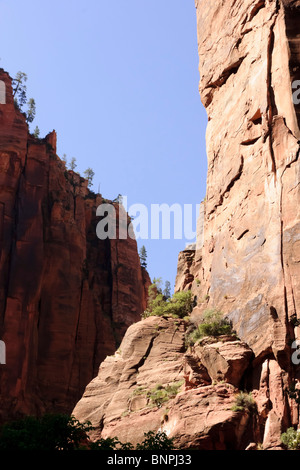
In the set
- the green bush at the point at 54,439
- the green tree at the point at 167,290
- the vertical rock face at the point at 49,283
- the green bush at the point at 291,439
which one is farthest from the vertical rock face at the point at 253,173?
the green tree at the point at 167,290

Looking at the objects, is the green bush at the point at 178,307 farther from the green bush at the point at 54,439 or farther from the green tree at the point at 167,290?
the green tree at the point at 167,290

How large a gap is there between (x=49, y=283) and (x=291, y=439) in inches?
1693

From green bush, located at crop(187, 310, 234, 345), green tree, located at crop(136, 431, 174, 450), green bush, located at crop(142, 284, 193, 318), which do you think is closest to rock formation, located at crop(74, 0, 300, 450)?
green bush, located at crop(187, 310, 234, 345)

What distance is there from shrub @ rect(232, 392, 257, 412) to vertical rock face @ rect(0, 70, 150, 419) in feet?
103

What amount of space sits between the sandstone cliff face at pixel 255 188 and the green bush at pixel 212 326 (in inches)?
16.7

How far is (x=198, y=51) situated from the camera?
45.3 metres

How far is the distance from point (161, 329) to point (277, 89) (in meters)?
13.3

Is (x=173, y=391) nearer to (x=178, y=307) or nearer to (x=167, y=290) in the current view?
(x=178, y=307)

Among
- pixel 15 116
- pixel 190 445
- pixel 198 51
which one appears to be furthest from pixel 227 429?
pixel 15 116

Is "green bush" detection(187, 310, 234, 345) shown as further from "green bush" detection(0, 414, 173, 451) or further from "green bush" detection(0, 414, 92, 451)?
"green bush" detection(0, 414, 92, 451)

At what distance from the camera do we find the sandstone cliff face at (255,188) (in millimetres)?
29500
